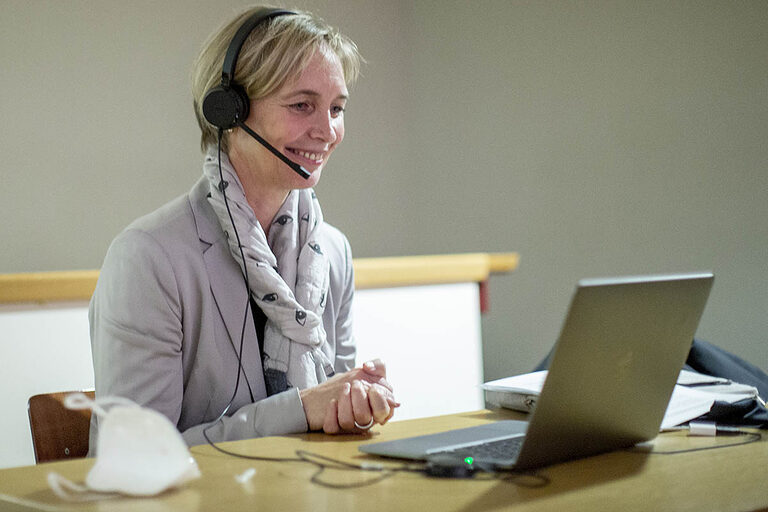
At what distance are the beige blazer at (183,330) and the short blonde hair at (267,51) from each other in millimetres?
196

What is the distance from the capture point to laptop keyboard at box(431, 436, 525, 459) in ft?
3.05

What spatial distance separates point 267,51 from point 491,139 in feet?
6.69

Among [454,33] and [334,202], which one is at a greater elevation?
[454,33]

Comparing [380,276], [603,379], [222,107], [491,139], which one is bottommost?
[380,276]

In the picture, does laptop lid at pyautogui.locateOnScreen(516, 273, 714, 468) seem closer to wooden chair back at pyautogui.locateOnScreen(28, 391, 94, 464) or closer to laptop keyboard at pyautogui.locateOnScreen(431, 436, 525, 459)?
laptop keyboard at pyautogui.locateOnScreen(431, 436, 525, 459)

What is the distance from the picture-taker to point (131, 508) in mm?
742

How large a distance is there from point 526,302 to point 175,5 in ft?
5.40

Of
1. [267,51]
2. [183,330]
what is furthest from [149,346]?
[267,51]

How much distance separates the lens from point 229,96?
141cm

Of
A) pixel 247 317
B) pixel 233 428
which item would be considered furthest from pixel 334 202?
pixel 233 428

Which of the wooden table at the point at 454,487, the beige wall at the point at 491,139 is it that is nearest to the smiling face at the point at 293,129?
the wooden table at the point at 454,487

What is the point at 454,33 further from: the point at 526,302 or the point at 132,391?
the point at 132,391

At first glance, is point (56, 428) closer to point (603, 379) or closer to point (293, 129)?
point (293, 129)

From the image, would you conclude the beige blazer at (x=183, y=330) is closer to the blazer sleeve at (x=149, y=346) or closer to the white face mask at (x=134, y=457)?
the blazer sleeve at (x=149, y=346)
